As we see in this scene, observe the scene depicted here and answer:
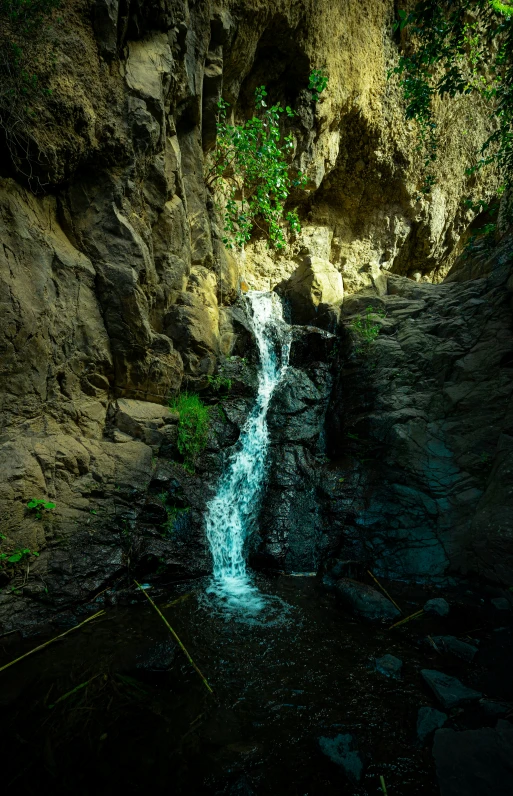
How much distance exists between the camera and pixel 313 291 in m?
11.7

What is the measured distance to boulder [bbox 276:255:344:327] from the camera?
1158cm

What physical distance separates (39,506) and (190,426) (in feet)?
9.79

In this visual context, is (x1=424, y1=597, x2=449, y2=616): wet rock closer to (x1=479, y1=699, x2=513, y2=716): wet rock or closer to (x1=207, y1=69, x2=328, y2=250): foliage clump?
(x1=479, y1=699, x2=513, y2=716): wet rock

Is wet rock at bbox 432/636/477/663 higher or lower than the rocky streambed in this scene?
higher

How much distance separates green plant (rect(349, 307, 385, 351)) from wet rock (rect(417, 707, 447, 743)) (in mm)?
7550

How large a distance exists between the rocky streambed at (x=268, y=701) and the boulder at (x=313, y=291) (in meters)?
8.35

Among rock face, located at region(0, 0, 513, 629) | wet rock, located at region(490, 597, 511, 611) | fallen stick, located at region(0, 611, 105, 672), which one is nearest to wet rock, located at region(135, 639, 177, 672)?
fallen stick, located at region(0, 611, 105, 672)

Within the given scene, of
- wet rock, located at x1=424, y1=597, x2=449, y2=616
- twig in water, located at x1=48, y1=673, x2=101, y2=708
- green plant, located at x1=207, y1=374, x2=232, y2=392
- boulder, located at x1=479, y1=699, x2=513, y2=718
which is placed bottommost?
twig in water, located at x1=48, y1=673, x2=101, y2=708

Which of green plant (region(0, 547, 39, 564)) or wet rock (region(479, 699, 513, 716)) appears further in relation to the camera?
green plant (region(0, 547, 39, 564))

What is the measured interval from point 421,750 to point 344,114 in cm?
1513

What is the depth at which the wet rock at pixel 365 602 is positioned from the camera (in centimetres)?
488

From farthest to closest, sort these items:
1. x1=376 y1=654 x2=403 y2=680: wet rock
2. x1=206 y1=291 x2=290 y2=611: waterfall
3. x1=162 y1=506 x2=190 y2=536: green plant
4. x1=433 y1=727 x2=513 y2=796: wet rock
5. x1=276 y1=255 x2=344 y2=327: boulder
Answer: x1=276 y1=255 x2=344 y2=327: boulder, x1=162 y1=506 x2=190 y2=536: green plant, x1=206 y1=291 x2=290 y2=611: waterfall, x1=376 y1=654 x2=403 y2=680: wet rock, x1=433 y1=727 x2=513 y2=796: wet rock

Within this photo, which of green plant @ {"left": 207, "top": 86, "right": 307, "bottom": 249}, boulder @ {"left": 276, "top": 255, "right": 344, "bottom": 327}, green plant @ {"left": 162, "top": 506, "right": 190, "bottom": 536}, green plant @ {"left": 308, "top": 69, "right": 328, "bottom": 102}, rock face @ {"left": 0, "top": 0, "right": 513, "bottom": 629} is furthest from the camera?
boulder @ {"left": 276, "top": 255, "right": 344, "bottom": 327}

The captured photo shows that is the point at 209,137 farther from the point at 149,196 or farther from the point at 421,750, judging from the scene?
the point at 421,750
